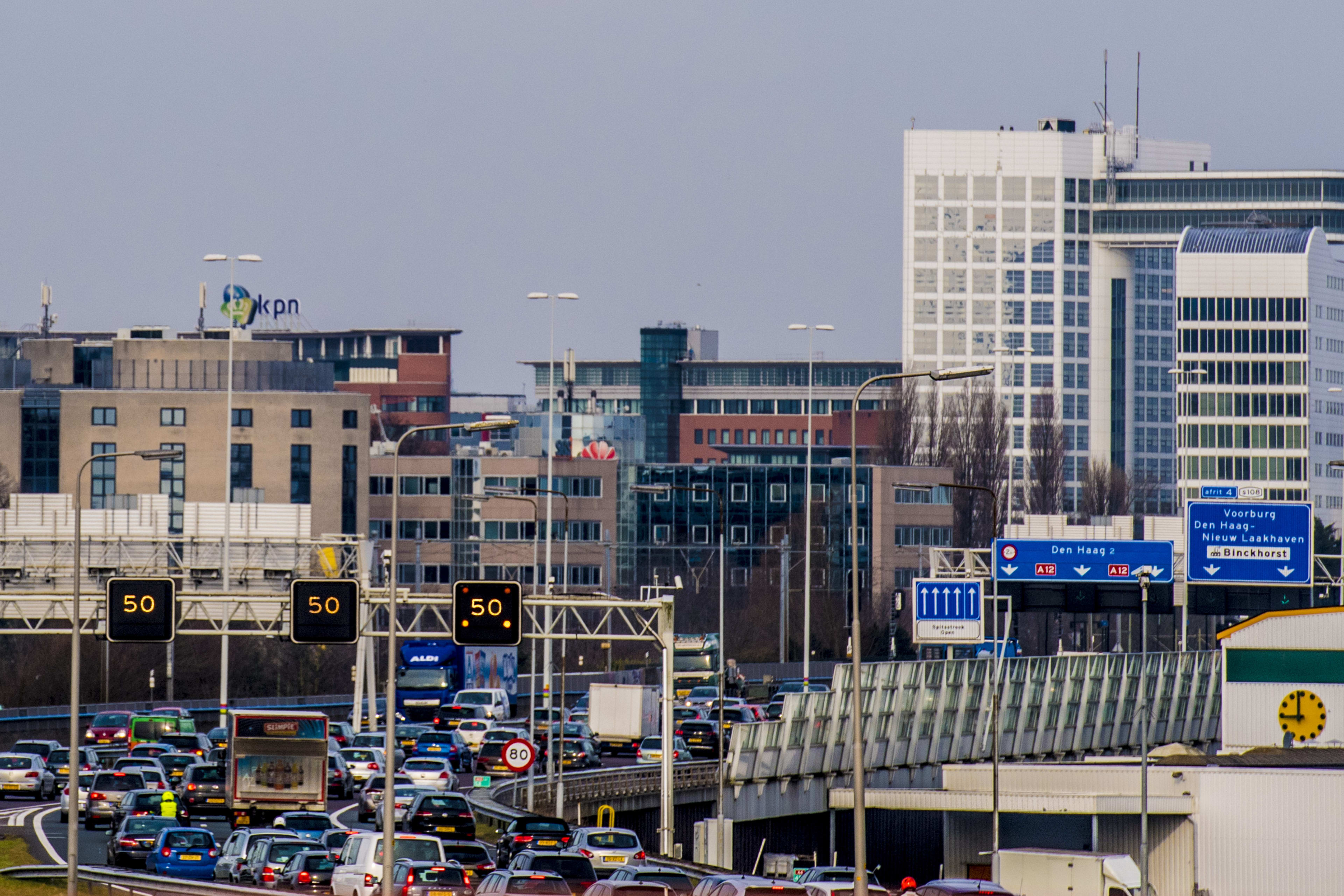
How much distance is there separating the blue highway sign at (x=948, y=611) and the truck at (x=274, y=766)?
1957 centimetres

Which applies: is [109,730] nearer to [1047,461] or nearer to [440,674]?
[440,674]

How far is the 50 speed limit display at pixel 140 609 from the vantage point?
46.8 m

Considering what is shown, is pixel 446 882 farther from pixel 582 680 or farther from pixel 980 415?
pixel 980 415

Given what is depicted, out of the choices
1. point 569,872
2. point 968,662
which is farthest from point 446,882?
point 968,662

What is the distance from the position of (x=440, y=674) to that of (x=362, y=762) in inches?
910

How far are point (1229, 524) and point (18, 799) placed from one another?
117ft

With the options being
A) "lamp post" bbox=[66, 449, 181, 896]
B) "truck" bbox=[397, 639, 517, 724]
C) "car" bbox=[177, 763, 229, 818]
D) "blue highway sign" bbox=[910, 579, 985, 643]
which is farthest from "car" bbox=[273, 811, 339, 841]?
"truck" bbox=[397, 639, 517, 724]

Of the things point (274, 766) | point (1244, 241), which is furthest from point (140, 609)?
point (1244, 241)

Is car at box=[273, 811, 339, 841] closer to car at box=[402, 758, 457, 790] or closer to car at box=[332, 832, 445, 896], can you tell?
car at box=[332, 832, 445, 896]

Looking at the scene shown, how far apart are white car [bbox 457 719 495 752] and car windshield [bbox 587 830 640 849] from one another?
28612 mm

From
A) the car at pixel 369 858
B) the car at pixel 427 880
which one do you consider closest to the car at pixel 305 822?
the car at pixel 369 858

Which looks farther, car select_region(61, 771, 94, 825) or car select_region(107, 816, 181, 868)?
car select_region(61, 771, 94, 825)

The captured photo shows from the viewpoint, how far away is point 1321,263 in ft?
636

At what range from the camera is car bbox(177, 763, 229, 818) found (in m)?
55.3
